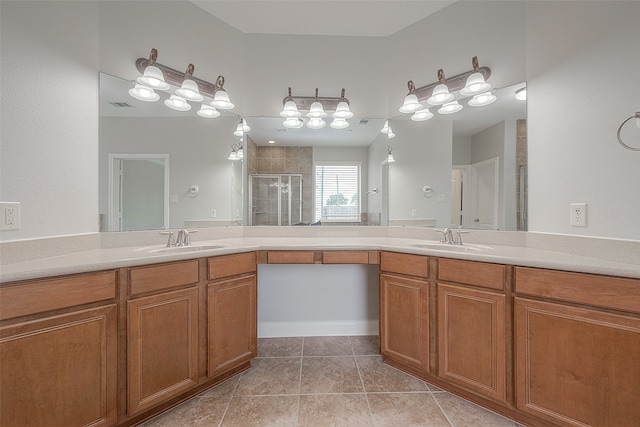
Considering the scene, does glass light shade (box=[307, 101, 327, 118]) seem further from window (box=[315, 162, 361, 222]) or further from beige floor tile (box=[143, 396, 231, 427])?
beige floor tile (box=[143, 396, 231, 427])

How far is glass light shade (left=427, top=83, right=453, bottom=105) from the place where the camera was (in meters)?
2.03

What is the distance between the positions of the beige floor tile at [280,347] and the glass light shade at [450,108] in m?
2.28

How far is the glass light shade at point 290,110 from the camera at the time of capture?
2.30 m

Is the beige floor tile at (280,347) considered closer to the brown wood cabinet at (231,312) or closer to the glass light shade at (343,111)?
the brown wood cabinet at (231,312)

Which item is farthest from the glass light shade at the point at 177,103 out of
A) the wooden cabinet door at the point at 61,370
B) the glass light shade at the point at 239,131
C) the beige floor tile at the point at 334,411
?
the beige floor tile at the point at 334,411

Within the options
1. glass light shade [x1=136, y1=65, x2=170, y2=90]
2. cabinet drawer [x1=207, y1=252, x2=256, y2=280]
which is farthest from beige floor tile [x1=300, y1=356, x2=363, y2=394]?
glass light shade [x1=136, y1=65, x2=170, y2=90]

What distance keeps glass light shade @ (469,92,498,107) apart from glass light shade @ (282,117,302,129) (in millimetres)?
1405

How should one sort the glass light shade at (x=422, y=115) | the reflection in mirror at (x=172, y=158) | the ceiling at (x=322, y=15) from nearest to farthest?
1. the reflection in mirror at (x=172, y=158)
2. the ceiling at (x=322, y=15)
3. the glass light shade at (x=422, y=115)

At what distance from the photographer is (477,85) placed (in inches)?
74.0

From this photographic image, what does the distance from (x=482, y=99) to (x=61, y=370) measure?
2893 mm

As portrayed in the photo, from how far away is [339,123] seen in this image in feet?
7.82

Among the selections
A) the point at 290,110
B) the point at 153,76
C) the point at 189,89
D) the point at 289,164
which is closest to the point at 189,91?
the point at 189,89

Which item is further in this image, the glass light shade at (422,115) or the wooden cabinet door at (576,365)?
the glass light shade at (422,115)

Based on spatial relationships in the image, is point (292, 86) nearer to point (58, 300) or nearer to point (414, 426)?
point (58, 300)
